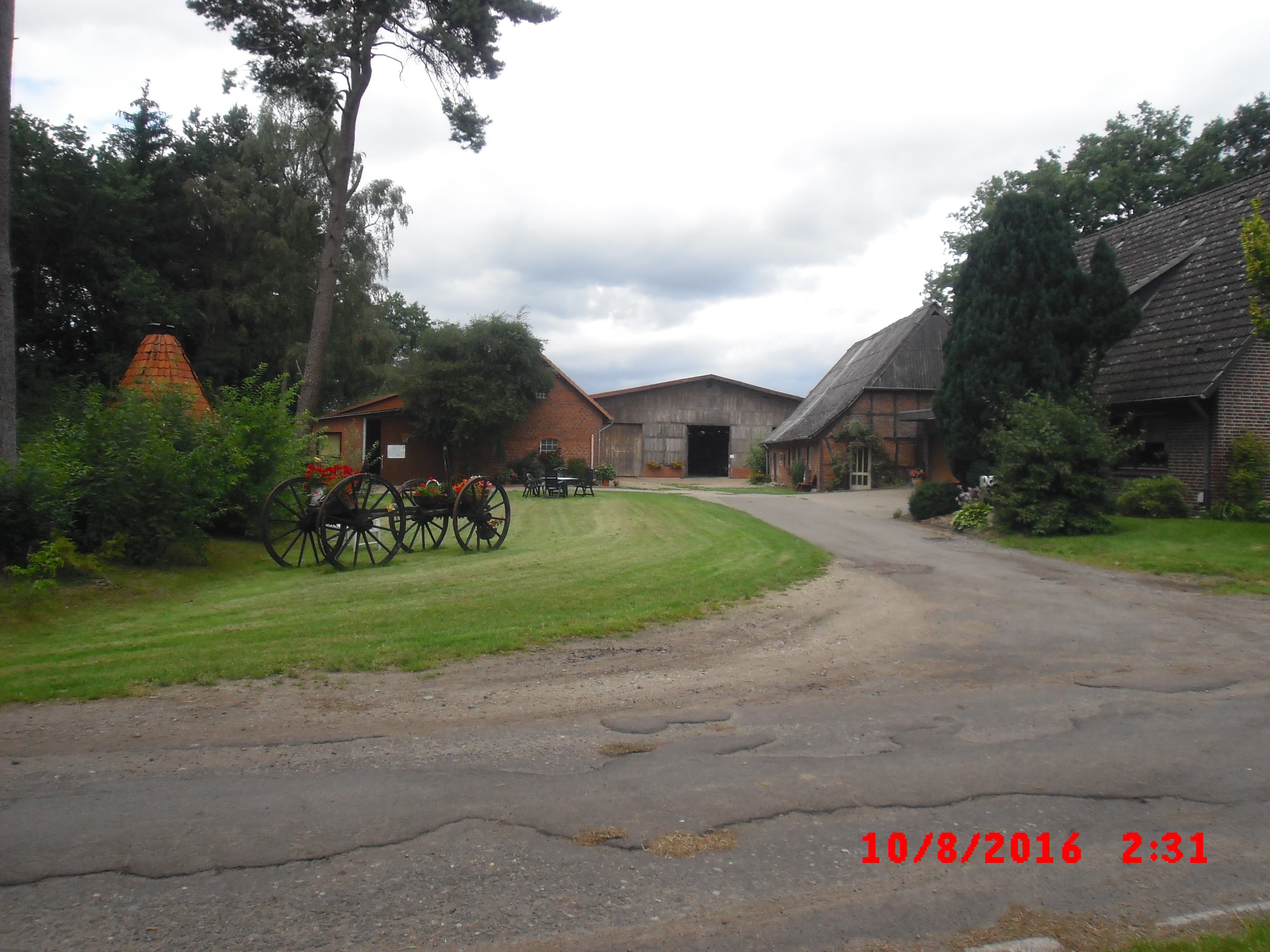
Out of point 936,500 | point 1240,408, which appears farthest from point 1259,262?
point 936,500

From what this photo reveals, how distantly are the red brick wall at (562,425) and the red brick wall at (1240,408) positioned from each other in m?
25.3

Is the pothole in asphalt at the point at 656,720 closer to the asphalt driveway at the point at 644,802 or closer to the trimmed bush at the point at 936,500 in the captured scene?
the asphalt driveway at the point at 644,802

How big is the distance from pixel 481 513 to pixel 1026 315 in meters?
13.4

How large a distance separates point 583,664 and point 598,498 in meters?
20.3

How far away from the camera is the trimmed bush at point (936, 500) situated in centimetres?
2061

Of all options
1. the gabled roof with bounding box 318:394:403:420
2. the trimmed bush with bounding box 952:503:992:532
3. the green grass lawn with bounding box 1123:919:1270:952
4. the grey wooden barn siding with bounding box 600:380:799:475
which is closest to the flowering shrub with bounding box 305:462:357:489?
the green grass lawn with bounding box 1123:919:1270:952

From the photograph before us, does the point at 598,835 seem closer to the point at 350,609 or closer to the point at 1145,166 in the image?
the point at 350,609

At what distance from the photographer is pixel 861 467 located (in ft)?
112

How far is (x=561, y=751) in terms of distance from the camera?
16.8 ft

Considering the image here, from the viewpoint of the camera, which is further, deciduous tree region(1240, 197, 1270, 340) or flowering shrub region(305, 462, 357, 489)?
flowering shrub region(305, 462, 357, 489)

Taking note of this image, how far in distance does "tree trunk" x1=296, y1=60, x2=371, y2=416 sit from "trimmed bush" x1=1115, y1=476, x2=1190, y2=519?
1727 centimetres

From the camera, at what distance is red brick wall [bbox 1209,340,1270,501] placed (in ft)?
57.3

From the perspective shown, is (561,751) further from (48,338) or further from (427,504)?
(48,338)

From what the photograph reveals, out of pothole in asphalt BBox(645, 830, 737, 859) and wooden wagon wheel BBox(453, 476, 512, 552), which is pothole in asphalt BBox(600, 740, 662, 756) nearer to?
pothole in asphalt BBox(645, 830, 737, 859)
